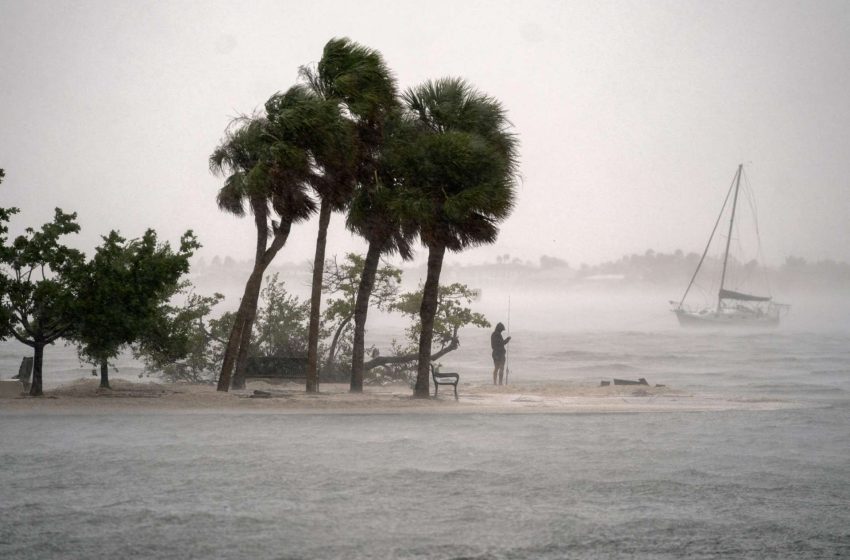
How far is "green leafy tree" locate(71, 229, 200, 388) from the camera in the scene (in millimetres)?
20938

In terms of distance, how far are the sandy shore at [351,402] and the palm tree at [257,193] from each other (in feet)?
5.75

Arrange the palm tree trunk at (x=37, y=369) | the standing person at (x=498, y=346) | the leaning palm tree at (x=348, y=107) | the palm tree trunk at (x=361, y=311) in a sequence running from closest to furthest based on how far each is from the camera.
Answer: the palm tree trunk at (x=37, y=369)
the leaning palm tree at (x=348, y=107)
the palm tree trunk at (x=361, y=311)
the standing person at (x=498, y=346)

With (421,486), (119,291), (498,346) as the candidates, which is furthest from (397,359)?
(421,486)

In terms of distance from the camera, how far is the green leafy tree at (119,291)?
68.7ft

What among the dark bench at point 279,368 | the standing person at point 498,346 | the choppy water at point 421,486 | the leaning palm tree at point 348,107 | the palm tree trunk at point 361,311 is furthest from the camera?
the standing person at point 498,346

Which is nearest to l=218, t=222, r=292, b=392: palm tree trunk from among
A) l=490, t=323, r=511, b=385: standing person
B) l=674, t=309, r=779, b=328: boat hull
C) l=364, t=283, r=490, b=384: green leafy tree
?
l=364, t=283, r=490, b=384: green leafy tree

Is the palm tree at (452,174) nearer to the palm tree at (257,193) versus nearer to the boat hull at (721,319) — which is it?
the palm tree at (257,193)

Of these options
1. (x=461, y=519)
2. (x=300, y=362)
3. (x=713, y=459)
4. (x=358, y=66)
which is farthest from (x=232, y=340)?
(x=461, y=519)

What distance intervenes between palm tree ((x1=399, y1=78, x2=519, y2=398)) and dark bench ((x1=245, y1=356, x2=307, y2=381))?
4.90m

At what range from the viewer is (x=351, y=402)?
22.0 metres

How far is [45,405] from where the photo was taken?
783 inches

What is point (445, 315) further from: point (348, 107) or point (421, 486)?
point (421, 486)

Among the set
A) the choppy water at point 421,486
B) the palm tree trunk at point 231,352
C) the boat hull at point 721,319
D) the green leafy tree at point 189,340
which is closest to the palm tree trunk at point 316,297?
the palm tree trunk at point 231,352

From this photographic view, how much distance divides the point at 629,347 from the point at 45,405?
9401 cm
